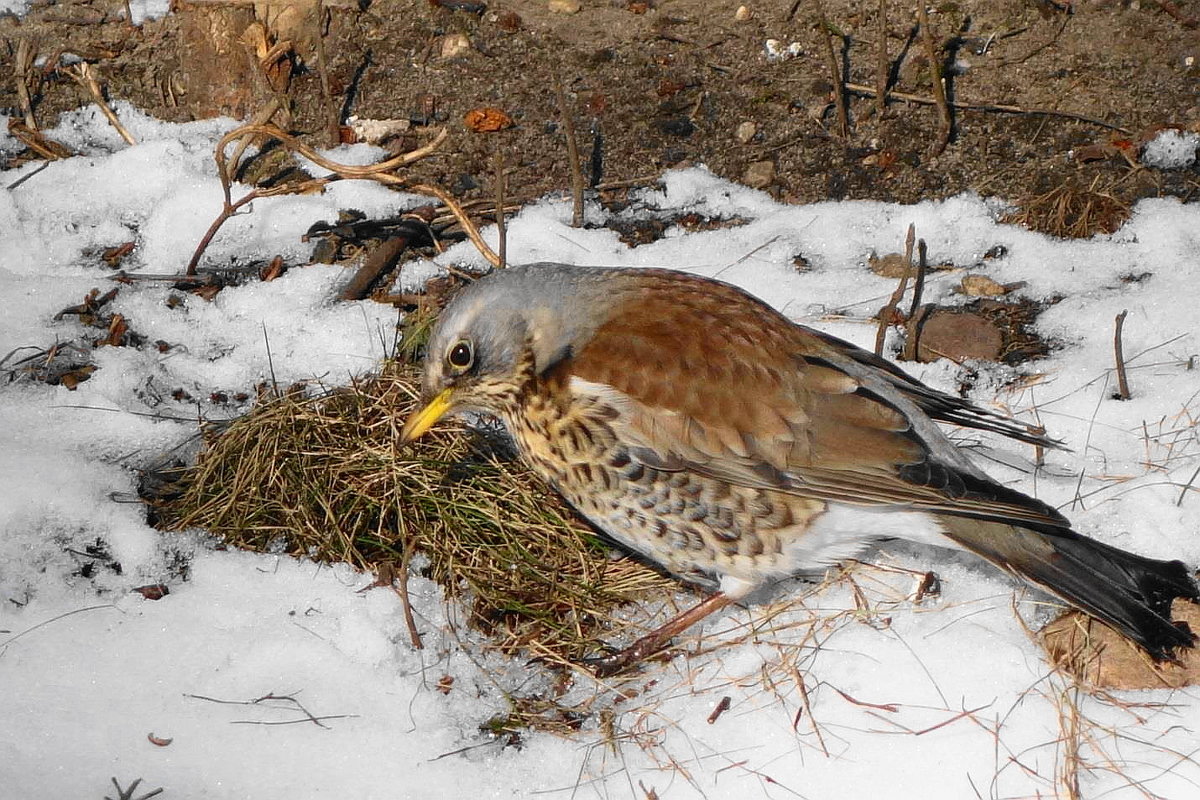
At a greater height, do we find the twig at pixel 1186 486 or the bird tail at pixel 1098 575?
the twig at pixel 1186 486

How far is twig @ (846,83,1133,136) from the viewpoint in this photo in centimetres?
544

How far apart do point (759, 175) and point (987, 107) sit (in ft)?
3.66

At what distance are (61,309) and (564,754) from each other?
2.78 metres

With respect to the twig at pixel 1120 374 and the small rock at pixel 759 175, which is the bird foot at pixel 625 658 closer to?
the twig at pixel 1120 374

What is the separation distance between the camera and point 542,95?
228 inches

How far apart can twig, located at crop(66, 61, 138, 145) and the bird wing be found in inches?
125

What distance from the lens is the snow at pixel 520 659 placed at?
3172 millimetres

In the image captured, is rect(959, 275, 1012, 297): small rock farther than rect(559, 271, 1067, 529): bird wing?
Yes

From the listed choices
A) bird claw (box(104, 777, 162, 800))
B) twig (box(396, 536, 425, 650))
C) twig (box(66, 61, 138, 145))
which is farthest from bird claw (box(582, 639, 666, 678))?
twig (box(66, 61, 138, 145))

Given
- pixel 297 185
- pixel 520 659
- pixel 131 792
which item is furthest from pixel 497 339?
pixel 297 185

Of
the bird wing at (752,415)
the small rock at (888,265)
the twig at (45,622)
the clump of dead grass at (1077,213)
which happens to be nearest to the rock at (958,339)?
the small rock at (888,265)

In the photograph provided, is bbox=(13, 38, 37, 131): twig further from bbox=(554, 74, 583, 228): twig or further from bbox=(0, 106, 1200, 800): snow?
bbox=(554, 74, 583, 228): twig

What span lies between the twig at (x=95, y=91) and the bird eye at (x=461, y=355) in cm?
289

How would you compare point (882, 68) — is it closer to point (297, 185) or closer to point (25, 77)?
point (297, 185)
